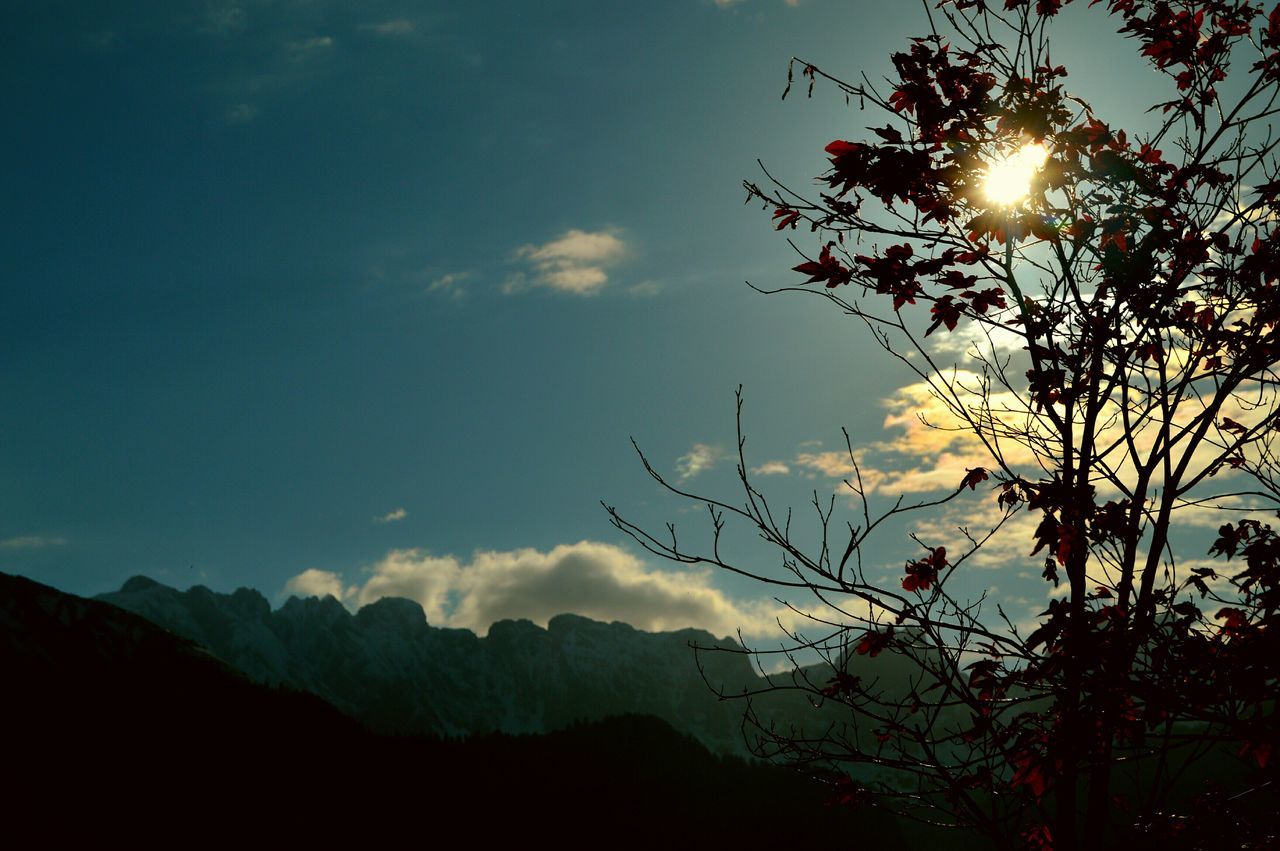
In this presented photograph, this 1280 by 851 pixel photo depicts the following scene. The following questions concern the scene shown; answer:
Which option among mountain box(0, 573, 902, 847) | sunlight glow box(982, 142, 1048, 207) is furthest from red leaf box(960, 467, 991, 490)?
mountain box(0, 573, 902, 847)

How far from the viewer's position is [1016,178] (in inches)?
251

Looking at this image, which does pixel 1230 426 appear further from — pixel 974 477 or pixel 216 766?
pixel 216 766

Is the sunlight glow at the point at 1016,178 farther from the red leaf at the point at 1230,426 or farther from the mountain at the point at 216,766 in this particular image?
the mountain at the point at 216,766

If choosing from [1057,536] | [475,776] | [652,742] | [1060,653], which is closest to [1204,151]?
[1057,536]

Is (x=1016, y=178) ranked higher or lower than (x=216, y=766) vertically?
higher

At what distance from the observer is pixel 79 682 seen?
391 feet

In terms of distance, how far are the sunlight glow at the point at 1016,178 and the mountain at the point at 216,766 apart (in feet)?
369

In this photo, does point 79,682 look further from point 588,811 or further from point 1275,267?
point 1275,267

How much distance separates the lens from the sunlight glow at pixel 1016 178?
629 centimetres

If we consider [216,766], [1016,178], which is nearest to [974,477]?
[1016,178]

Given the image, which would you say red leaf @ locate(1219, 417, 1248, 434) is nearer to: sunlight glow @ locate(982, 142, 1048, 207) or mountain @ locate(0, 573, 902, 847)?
sunlight glow @ locate(982, 142, 1048, 207)

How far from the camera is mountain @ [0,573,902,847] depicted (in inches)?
4021

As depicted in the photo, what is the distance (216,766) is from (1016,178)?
123 m

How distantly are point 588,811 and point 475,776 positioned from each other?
69.6ft
